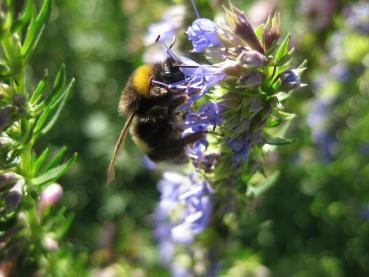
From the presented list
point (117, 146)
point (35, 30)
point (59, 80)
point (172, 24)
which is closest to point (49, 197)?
point (117, 146)

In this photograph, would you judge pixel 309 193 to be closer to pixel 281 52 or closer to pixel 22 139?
pixel 281 52

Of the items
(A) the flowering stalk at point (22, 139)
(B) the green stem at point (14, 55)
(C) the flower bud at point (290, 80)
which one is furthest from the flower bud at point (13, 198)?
(C) the flower bud at point (290, 80)

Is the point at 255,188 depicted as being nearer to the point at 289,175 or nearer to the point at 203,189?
→ the point at 203,189

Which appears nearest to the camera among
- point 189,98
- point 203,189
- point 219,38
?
point 219,38

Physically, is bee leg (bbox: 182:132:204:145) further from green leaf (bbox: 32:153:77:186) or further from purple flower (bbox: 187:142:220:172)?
green leaf (bbox: 32:153:77:186)

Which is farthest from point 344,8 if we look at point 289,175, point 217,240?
point 217,240

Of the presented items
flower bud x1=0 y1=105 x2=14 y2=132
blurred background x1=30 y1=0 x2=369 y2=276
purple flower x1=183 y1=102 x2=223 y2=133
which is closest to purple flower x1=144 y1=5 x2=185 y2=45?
blurred background x1=30 y1=0 x2=369 y2=276
